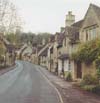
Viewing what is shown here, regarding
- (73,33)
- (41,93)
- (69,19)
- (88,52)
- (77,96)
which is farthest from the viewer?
(69,19)

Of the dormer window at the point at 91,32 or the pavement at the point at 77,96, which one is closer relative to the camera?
the pavement at the point at 77,96

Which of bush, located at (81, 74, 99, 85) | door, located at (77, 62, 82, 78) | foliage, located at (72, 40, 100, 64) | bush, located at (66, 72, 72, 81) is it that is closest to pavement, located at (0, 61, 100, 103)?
bush, located at (81, 74, 99, 85)

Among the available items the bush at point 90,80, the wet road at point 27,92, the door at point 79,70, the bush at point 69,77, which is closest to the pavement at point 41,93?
the wet road at point 27,92

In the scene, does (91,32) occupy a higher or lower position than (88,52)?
higher

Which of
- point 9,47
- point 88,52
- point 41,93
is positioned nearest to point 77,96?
point 41,93

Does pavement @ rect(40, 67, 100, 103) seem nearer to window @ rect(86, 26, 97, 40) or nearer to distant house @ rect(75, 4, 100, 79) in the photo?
distant house @ rect(75, 4, 100, 79)

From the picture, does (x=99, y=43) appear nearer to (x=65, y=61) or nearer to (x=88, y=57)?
(x=88, y=57)

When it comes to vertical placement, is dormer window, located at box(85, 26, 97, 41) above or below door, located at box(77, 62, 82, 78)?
above

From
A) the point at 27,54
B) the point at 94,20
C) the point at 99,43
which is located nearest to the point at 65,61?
the point at 94,20

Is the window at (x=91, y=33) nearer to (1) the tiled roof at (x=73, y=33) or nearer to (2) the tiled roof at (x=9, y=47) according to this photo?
(1) the tiled roof at (x=73, y=33)

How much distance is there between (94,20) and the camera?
40906 mm

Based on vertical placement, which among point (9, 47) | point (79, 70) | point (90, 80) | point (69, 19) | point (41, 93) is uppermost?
point (69, 19)

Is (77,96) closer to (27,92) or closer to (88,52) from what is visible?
(27,92)

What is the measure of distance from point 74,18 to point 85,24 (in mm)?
21126
